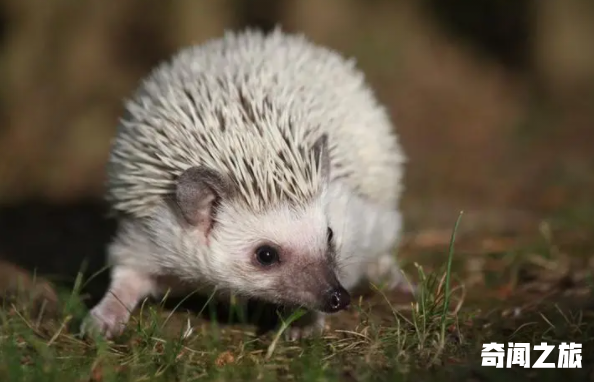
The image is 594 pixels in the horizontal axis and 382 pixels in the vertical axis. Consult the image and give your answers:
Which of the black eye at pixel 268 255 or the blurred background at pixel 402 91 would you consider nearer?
the black eye at pixel 268 255

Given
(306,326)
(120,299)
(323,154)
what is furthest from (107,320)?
(323,154)

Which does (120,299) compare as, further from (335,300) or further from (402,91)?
(402,91)

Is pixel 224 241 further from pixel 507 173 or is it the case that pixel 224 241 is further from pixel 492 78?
pixel 492 78

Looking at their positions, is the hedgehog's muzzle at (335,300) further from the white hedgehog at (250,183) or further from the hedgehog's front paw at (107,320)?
the hedgehog's front paw at (107,320)

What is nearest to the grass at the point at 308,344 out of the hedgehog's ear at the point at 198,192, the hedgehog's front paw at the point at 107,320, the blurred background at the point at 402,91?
Answer: the hedgehog's front paw at the point at 107,320

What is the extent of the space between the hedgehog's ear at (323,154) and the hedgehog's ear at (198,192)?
0.42m

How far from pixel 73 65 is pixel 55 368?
5.32 metres

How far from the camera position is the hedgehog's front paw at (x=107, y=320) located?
3502 mm

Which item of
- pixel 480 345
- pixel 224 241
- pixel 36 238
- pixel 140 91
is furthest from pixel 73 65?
pixel 480 345

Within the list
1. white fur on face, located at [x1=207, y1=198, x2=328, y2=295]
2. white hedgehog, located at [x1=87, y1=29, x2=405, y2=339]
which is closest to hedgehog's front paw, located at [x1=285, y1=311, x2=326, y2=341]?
white hedgehog, located at [x1=87, y1=29, x2=405, y2=339]

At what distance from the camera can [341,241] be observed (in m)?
3.68

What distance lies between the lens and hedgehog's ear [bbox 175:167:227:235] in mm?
3459

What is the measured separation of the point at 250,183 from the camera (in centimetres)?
346

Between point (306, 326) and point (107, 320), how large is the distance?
86cm
